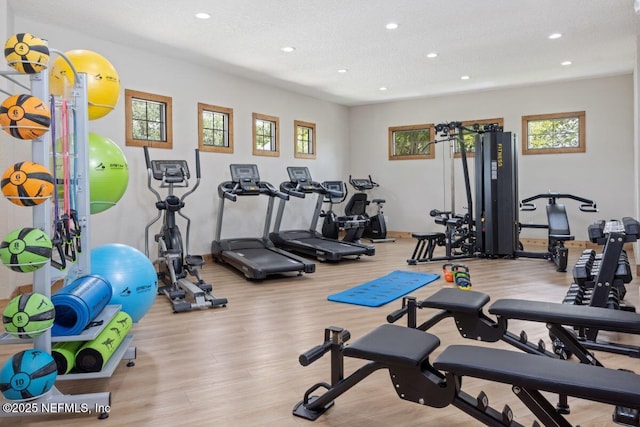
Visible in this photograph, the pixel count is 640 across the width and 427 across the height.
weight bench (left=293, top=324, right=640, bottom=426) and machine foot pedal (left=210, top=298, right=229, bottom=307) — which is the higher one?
weight bench (left=293, top=324, right=640, bottom=426)

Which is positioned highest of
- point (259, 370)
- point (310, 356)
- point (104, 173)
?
point (104, 173)

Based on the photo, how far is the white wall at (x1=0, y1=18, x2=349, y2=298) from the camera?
529 cm

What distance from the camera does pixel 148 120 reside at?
Result: 636cm

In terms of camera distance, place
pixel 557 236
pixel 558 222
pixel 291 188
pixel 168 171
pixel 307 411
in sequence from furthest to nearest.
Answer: pixel 291 188
pixel 558 222
pixel 557 236
pixel 168 171
pixel 307 411

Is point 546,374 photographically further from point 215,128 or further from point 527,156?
point 527,156

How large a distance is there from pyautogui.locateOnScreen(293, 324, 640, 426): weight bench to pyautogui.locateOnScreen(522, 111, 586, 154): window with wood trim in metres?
7.55

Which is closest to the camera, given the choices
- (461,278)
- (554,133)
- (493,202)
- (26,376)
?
(26,376)

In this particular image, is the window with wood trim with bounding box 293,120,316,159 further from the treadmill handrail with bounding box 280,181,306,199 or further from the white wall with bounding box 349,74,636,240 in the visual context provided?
the treadmill handrail with bounding box 280,181,306,199

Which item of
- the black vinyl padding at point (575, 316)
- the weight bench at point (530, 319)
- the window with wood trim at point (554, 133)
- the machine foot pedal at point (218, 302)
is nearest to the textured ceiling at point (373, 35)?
the window with wood trim at point (554, 133)

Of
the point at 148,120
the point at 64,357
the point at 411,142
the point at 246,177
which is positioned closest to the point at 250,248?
the point at 246,177

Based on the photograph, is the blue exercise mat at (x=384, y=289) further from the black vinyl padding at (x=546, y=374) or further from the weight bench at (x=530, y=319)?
the black vinyl padding at (x=546, y=374)

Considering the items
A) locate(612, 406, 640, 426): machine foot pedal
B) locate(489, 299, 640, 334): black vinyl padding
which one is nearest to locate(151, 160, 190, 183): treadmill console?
locate(489, 299, 640, 334): black vinyl padding

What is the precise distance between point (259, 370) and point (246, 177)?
168 inches

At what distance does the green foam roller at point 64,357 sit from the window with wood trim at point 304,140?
6.79 m
